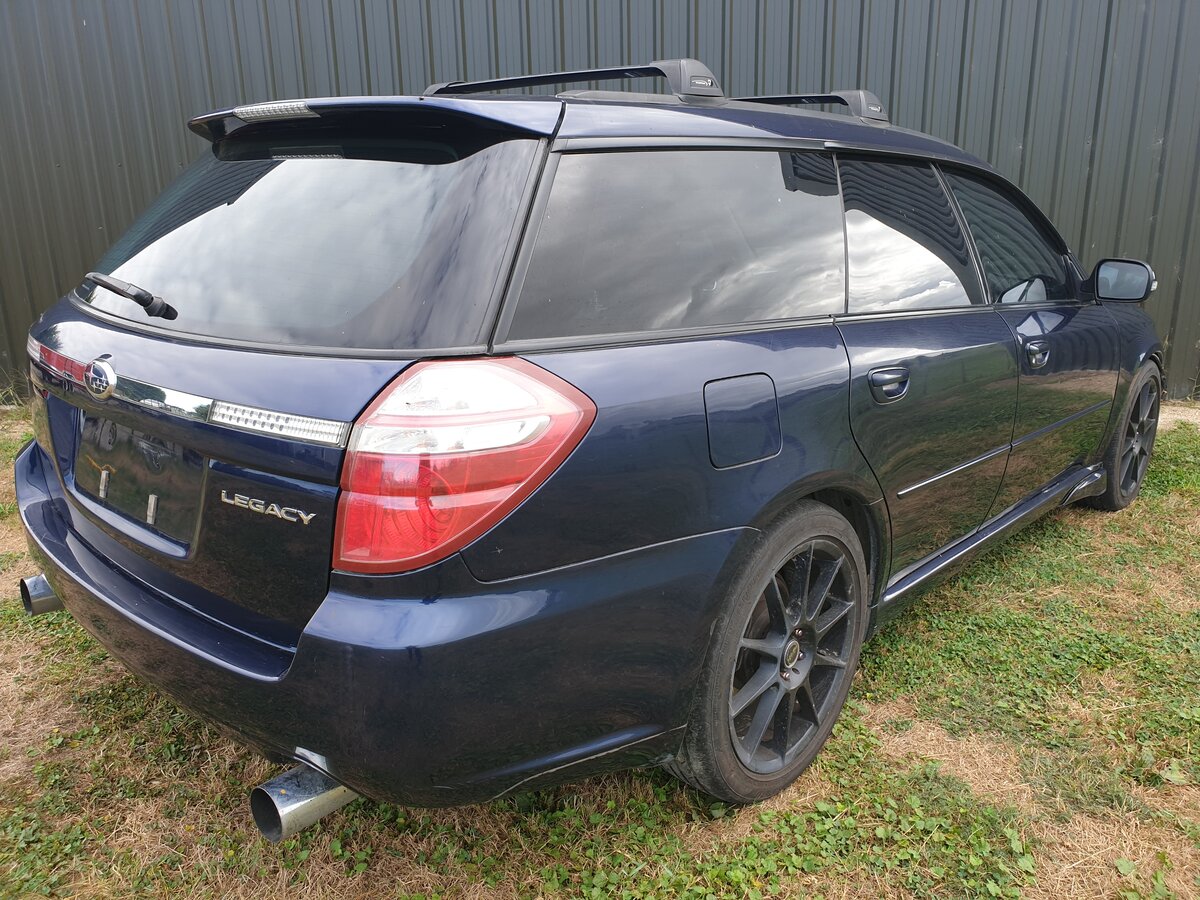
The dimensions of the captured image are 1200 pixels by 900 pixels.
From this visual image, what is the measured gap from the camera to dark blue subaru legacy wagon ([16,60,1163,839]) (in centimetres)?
141

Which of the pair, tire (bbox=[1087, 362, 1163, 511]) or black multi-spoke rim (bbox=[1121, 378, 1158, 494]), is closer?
tire (bbox=[1087, 362, 1163, 511])

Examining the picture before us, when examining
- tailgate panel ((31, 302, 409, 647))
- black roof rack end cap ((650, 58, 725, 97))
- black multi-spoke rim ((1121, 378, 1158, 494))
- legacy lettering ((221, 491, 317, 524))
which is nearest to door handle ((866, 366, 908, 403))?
black roof rack end cap ((650, 58, 725, 97))

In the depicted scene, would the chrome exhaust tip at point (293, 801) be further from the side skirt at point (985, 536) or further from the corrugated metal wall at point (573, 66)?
the corrugated metal wall at point (573, 66)

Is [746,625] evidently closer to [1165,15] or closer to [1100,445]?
[1100,445]

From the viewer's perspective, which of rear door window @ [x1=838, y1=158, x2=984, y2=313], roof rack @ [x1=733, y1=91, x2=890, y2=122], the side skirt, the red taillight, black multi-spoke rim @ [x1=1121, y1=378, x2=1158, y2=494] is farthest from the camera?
black multi-spoke rim @ [x1=1121, y1=378, x2=1158, y2=494]

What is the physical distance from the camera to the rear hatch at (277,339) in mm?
1446

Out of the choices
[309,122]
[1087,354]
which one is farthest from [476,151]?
[1087,354]

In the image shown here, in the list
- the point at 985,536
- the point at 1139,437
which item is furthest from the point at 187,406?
the point at 1139,437

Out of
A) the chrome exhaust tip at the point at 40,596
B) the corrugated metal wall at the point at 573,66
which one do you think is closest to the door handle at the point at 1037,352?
the chrome exhaust tip at the point at 40,596

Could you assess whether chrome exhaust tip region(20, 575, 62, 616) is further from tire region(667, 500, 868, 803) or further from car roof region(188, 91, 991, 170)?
tire region(667, 500, 868, 803)

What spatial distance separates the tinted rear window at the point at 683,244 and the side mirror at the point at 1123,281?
6.05 ft

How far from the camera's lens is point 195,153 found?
19.2 feet

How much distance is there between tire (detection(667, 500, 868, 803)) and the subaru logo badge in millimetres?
1356

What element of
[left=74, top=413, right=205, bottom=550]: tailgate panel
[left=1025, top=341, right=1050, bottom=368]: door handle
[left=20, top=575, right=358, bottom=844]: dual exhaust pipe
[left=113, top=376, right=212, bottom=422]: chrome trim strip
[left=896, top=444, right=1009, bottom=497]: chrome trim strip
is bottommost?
[left=20, top=575, right=358, bottom=844]: dual exhaust pipe
